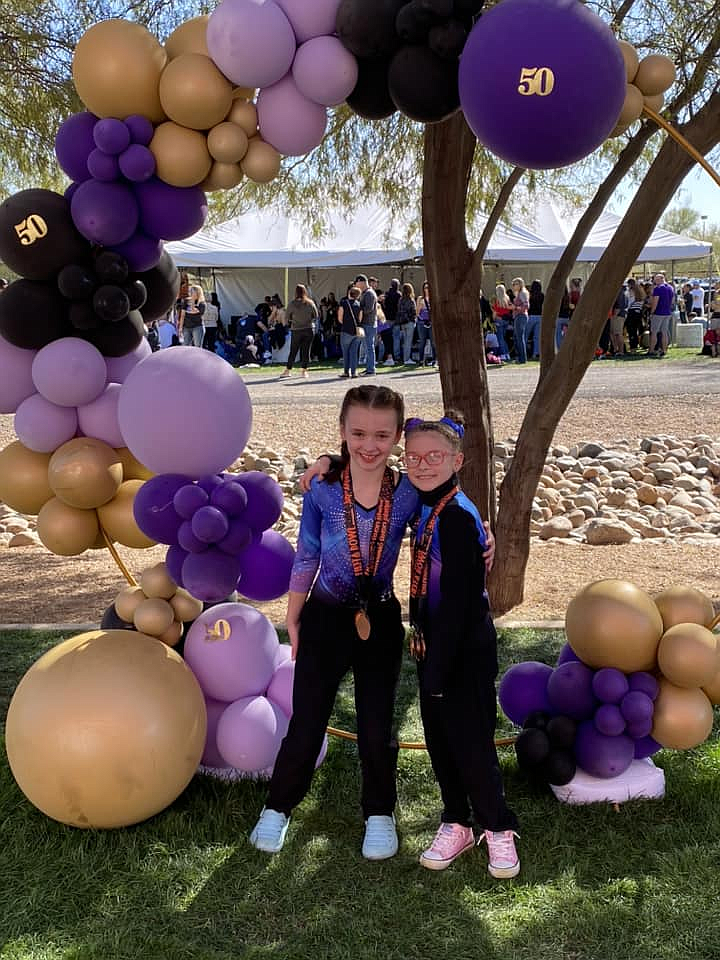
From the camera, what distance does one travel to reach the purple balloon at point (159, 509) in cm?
316

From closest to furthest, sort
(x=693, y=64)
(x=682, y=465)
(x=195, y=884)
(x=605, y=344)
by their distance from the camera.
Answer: (x=195, y=884)
(x=693, y=64)
(x=682, y=465)
(x=605, y=344)

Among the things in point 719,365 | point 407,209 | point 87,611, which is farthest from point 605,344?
point 87,611

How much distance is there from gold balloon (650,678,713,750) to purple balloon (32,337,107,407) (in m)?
2.25

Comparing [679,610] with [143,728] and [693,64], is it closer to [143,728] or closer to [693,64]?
[143,728]

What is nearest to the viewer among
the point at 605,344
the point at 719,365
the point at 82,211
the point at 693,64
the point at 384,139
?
the point at 82,211

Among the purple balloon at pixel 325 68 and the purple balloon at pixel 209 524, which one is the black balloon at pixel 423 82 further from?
the purple balloon at pixel 209 524

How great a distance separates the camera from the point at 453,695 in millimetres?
3018

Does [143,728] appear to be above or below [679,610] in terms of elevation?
below

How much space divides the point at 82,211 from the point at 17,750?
70.1 inches

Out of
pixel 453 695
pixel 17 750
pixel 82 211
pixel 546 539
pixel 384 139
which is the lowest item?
pixel 546 539

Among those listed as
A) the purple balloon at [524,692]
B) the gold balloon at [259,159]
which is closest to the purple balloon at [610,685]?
the purple balloon at [524,692]

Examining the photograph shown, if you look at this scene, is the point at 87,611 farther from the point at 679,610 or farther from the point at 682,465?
the point at 682,465

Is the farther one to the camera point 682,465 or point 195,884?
point 682,465

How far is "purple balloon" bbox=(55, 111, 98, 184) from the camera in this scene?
3.28m
